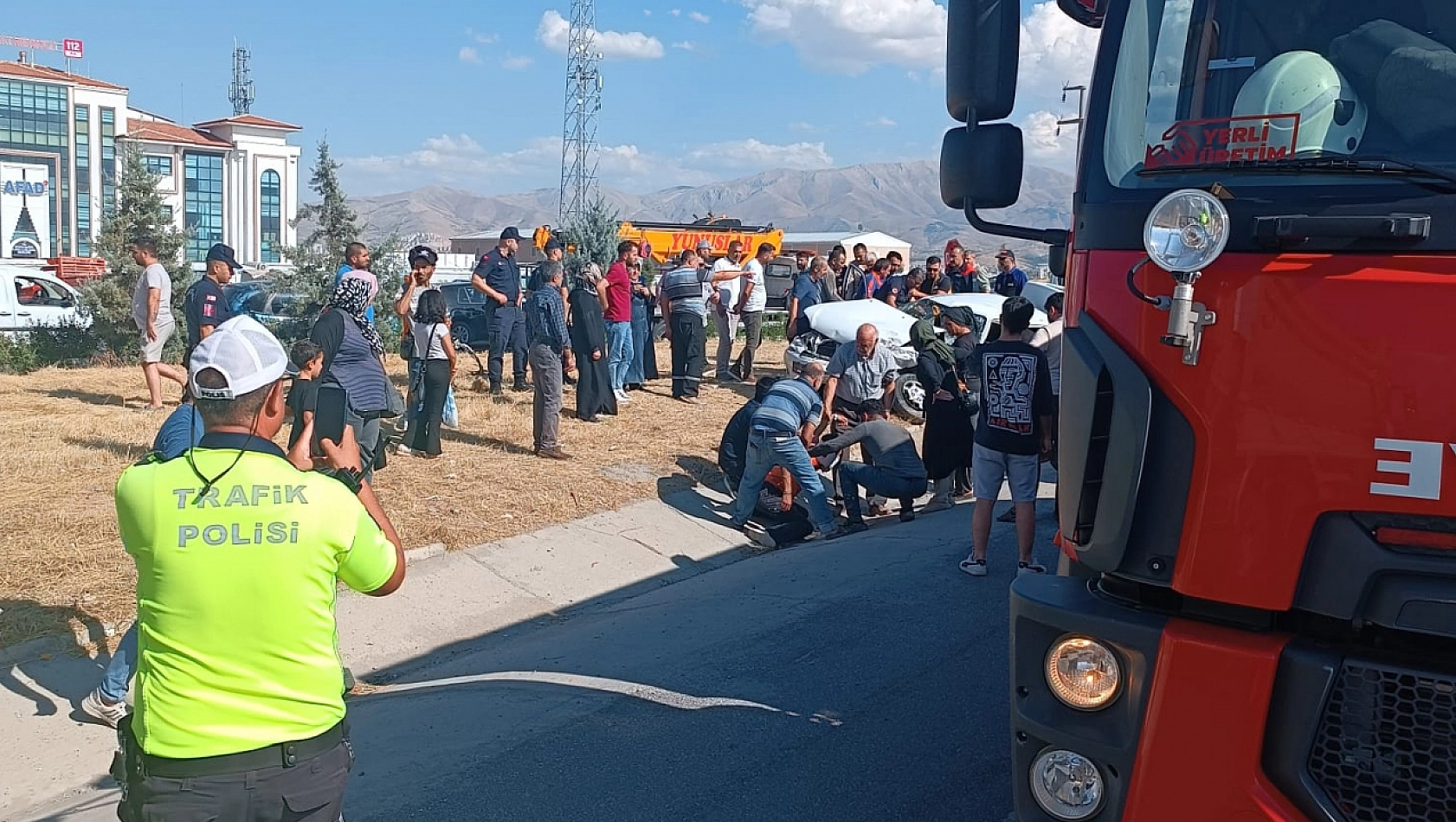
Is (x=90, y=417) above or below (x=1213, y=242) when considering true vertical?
below

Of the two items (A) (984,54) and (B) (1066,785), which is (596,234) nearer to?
(A) (984,54)

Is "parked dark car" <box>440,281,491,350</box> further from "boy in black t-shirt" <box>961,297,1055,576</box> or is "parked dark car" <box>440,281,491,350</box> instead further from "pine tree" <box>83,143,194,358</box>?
"boy in black t-shirt" <box>961,297,1055,576</box>

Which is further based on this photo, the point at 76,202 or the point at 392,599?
the point at 76,202

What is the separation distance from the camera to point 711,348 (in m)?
21.6

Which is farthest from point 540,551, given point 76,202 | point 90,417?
point 76,202

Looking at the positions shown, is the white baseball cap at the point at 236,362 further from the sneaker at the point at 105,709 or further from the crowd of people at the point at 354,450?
the sneaker at the point at 105,709

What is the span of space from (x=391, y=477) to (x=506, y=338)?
4.74 m

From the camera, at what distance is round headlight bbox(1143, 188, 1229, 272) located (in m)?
2.72

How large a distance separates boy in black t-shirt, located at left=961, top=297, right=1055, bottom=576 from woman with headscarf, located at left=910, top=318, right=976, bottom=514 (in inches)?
91.0

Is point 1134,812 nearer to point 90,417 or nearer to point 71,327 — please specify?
point 90,417

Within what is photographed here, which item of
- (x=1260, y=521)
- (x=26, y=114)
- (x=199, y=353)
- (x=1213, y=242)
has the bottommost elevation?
(x=1260, y=521)

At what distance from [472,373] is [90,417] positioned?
4862 millimetres

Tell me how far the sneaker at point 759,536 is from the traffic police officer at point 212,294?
4.87 meters

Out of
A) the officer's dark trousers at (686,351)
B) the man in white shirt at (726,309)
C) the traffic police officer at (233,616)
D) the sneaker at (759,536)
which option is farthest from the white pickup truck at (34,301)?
the traffic police officer at (233,616)
